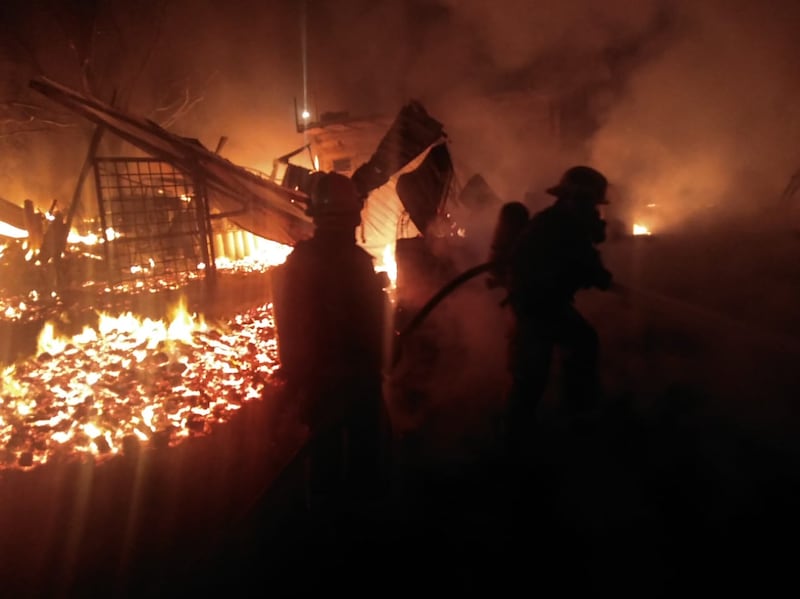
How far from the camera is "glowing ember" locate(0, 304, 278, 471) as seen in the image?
14.0 feet

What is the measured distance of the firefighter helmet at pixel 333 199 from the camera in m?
2.38

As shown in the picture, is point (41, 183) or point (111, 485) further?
point (41, 183)

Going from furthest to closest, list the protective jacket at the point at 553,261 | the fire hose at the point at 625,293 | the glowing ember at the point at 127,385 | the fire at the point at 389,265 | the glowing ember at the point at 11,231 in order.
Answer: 1. the glowing ember at the point at 11,231
2. the fire at the point at 389,265
3. the glowing ember at the point at 127,385
4. the fire hose at the point at 625,293
5. the protective jacket at the point at 553,261

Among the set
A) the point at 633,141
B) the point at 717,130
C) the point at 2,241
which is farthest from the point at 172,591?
the point at 717,130

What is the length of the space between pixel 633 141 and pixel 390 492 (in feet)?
34.7

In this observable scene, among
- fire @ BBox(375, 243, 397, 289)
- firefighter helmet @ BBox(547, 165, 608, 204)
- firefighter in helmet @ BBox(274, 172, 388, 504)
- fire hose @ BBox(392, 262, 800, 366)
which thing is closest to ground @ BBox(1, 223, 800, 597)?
fire hose @ BBox(392, 262, 800, 366)

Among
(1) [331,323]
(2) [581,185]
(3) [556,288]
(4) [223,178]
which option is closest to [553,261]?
(3) [556,288]

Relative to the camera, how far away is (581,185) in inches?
130

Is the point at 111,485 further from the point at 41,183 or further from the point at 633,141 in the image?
the point at 41,183

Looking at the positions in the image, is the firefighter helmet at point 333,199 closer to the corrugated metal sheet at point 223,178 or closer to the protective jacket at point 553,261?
the protective jacket at point 553,261

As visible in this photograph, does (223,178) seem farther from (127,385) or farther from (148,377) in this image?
(127,385)

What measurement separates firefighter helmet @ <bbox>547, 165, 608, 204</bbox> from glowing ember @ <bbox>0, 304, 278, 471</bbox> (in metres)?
3.52

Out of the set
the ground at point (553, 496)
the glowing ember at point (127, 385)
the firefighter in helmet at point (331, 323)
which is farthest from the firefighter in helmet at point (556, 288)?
the glowing ember at point (127, 385)

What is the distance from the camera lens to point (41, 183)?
2039 cm
